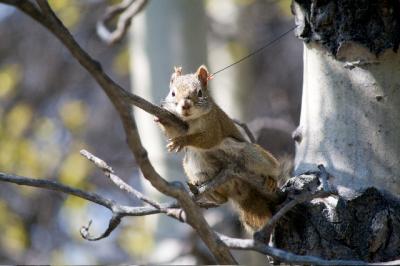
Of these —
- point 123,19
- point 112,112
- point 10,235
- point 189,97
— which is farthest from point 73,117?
point 189,97

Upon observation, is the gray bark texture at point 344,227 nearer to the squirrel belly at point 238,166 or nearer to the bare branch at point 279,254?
the squirrel belly at point 238,166

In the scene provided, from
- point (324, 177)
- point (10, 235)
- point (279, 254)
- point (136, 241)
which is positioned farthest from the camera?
point (10, 235)

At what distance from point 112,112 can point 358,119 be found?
438 cm

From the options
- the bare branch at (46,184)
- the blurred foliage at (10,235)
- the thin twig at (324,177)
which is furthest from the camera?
the blurred foliage at (10,235)

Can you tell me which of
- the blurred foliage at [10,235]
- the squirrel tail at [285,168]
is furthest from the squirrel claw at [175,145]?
the blurred foliage at [10,235]

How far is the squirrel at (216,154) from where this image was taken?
1.36m

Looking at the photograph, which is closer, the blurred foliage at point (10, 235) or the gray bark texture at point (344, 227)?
the gray bark texture at point (344, 227)

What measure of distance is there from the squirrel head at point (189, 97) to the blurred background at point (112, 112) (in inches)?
22.5

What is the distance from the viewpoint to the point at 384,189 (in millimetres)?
1194

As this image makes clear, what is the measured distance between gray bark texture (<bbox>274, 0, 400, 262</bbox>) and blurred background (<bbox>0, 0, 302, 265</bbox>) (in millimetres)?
862

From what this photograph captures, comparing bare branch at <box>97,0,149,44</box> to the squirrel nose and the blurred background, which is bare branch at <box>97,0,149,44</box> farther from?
the squirrel nose

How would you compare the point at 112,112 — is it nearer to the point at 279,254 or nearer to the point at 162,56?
the point at 162,56

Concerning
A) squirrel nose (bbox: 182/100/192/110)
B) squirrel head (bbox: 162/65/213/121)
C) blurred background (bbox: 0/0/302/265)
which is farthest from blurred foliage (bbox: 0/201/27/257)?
squirrel nose (bbox: 182/100/192/110)

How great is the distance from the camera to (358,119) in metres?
1.22
